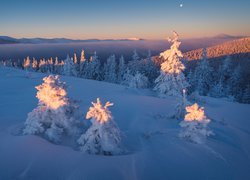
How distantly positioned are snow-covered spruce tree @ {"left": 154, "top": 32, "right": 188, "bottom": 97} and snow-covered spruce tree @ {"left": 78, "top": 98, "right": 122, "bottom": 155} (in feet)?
61.3

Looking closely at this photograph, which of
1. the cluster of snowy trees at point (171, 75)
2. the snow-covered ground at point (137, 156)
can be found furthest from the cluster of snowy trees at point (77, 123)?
the cluster of snowy trees at point (171, 75)

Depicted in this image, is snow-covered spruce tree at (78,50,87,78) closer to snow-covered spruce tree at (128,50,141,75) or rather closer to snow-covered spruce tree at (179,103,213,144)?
snow-covered spruce tree at (128,50,141,75)

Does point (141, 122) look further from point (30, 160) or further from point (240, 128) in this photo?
point (30, 160)

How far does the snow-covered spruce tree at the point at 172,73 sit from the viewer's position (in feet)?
Result: 89.8

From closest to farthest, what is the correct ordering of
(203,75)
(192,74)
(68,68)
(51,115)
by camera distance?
(51,115), (203,75), (192,74), (68,68)

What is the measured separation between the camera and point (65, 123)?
1062 centimetres

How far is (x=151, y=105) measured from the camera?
20.7 meters

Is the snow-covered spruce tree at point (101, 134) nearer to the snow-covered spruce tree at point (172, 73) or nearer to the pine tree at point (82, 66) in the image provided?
the snow-covered spruce tree at point (172, 73)

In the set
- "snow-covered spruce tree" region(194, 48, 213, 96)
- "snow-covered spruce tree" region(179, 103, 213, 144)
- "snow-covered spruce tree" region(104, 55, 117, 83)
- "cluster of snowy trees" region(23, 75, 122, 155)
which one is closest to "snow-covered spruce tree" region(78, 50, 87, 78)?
"snow-covered spruce tree" region(104, 55, 117, 83)

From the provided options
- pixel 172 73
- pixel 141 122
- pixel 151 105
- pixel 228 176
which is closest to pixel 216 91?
pixel 172 73

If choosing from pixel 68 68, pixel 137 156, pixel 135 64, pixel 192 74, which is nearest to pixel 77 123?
pixel 137 156

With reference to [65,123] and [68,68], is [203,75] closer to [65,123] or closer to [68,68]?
[68,68]

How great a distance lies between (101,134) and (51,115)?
2.73 metres

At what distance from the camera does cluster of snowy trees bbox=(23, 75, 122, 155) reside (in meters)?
9.21
